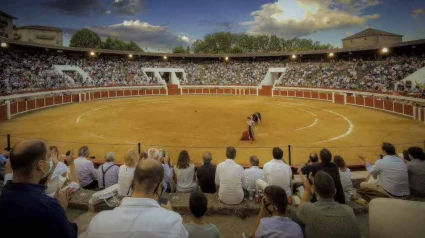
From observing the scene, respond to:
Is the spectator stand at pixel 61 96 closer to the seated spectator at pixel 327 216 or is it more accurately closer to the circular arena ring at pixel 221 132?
the circular arena ring at pixel 221 132

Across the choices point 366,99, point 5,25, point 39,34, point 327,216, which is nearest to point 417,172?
point 327,216

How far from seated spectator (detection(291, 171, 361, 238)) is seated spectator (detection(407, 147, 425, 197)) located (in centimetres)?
302

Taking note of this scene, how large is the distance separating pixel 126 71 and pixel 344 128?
36882 millimetres

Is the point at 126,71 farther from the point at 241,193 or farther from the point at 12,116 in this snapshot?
the point at 241,193

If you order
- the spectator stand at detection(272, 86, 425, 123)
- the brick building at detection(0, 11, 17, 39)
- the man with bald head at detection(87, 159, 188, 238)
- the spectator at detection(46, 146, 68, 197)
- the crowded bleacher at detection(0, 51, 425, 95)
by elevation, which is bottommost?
the spectator at detection(46, 146, 68, 197)

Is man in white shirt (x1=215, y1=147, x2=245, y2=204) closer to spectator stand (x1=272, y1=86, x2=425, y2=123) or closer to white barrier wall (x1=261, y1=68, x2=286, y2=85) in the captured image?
spectator stand (x1=272, y1=86, x2=425, y2=123)

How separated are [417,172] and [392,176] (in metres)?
0.50

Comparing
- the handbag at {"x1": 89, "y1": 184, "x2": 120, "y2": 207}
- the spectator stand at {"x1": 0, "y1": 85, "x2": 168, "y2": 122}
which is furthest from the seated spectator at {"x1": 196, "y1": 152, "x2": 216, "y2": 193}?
the spectator stand at {"x1": 0, "y1": 85, "x2": 168, "y2": 122}

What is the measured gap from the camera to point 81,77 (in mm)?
35938

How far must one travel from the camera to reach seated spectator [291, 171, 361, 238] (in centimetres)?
254

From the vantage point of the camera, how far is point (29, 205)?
183cm

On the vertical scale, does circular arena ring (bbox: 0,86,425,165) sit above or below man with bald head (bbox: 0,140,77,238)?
below

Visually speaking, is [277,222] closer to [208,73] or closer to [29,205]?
[29,205]

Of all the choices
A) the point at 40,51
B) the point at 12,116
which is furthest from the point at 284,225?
the point at 40,51
